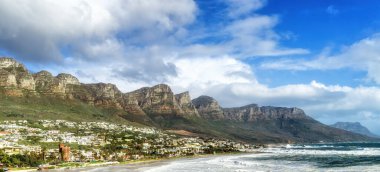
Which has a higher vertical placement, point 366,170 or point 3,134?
point 3,134

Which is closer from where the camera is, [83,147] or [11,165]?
[11,165]

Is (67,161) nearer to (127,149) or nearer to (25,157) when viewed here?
(25,157)

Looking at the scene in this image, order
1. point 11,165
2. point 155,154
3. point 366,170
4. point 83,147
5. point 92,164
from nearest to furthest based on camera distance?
point 366,170, point 11,165, point 92,164, point 83,147, point 155,154

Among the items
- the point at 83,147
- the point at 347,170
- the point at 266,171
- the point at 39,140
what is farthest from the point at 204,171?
the point at 39,140

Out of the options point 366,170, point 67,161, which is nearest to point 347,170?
point 366,170

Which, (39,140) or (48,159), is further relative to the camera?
(39,140)

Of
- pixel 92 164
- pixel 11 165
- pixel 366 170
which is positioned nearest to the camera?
pixel 366 170

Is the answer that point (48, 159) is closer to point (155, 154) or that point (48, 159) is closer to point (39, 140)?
point (39, 140)

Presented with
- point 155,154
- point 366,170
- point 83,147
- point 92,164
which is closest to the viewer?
point 366,170

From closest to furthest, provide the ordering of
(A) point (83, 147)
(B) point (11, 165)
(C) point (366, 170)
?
1. (C) point (366, 170)
2. (B) point (11, 165)
3. (A) point (83, 147)
